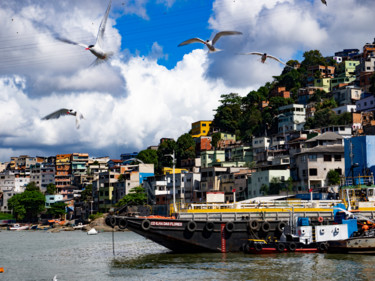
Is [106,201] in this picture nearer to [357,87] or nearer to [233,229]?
[357,87]

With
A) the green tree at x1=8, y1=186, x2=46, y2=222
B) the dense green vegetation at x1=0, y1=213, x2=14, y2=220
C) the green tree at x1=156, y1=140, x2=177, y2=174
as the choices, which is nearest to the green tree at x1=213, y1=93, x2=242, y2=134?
the green tree at x1=156, y1=140, x2=177, y2=174

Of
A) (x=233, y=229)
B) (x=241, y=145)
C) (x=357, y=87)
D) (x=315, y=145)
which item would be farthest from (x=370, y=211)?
(x=357, y=87)

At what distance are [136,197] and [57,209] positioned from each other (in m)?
31.4

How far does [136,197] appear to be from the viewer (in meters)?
77.8

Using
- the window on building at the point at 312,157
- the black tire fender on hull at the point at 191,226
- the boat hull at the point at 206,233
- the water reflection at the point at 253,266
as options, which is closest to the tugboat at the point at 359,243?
the water reflection at the point at 253,266

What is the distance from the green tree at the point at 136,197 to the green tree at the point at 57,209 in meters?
27.6

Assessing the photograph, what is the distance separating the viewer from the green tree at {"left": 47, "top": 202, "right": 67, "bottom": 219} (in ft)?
338

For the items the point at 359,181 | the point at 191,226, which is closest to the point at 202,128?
the point at 359,181

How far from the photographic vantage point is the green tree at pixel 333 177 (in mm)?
57938

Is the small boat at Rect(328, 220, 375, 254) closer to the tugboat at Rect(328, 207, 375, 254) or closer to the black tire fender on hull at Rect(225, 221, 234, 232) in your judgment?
the tugboat at Rect(328, 207, 375, 254)

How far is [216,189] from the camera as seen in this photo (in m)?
70.8

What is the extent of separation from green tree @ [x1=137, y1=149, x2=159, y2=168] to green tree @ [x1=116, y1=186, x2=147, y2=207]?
15.0m

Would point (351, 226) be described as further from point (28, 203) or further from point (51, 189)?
point (51, 189)

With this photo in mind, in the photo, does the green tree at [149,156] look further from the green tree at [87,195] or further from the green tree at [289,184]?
the green tree at [289,184]
